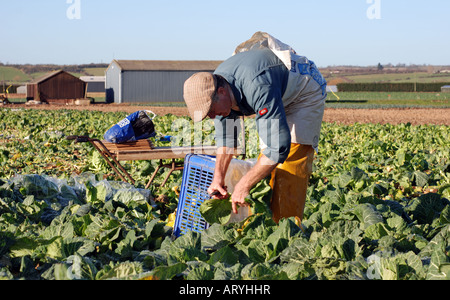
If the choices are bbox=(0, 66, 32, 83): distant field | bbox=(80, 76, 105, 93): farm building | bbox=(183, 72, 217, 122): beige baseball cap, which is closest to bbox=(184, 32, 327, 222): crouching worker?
bbox=(183, 72, 217, 122): beige baseball cap

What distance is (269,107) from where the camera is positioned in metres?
3.35

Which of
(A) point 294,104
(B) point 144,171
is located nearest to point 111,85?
(B) point 144,171

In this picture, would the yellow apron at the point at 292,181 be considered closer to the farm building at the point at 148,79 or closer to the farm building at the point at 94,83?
the farm building at the point at 148,79

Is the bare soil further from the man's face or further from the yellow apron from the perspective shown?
the man's face

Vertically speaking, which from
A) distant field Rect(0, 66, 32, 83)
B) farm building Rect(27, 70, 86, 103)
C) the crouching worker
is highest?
distant field Rect(0, 66, 32, 83)

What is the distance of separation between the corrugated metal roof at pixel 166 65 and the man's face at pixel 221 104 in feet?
167

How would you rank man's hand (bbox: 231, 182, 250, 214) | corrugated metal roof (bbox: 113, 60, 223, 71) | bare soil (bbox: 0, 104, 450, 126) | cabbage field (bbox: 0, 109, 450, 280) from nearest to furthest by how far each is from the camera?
cabbage field (bbox: 0, 109, 450, 280), man's hand (bbox: 231, 182, 250, 214), bare soil (bbox: 0, 104, 450, 126), corrugated metal roof (bbox: 113, 60, 223, 71)

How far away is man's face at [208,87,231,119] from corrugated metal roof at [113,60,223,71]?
167 feet

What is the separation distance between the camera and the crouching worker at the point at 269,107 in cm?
336

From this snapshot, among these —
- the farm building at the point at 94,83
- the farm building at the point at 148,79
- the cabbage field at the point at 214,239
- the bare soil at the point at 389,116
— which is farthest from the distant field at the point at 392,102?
the farm building at the point at 94,83

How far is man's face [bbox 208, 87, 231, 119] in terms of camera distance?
11.1 ft

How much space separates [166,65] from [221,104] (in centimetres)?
5294

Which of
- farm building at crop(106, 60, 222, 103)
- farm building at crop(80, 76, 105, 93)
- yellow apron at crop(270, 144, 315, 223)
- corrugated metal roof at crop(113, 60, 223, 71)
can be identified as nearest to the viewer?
yellow apron at crop(270, 144, 315, 223)
